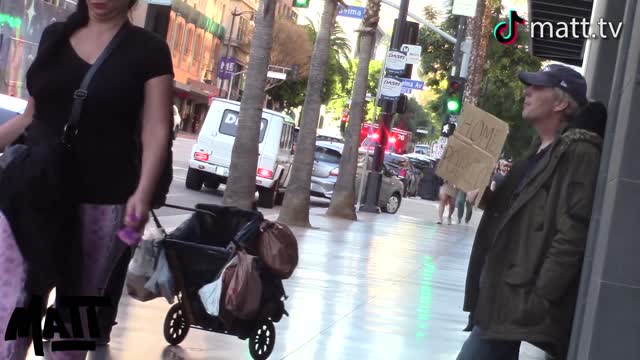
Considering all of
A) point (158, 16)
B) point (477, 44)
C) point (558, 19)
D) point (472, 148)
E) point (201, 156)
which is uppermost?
point (477, 44)

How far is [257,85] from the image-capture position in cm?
1761

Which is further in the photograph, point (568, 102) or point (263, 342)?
point (263, 342)

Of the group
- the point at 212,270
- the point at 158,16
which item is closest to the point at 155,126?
the point at 212,270

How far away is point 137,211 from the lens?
170 inches

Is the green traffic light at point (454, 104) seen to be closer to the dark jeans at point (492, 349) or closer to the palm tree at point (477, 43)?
the palm tree at point (477, 43)

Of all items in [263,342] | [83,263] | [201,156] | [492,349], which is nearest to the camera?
[83,263]

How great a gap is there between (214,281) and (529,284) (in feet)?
9.24

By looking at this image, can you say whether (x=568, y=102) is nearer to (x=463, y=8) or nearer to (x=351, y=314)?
(x=351, y=314)

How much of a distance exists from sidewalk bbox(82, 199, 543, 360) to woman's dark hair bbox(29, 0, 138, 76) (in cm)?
308

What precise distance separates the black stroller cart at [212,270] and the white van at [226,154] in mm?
18196

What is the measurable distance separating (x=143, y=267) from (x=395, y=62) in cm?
2312

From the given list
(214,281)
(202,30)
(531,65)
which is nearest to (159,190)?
(214,281)

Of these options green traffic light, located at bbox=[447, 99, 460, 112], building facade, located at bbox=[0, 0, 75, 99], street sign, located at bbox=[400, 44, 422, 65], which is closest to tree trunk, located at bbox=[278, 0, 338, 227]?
building facade, located at bbox=[0, 0, 75, 99]

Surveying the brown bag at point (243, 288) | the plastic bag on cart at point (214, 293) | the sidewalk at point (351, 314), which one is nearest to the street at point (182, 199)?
the sidewalk at point (351, 314)
